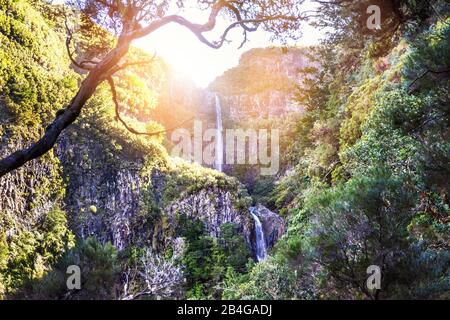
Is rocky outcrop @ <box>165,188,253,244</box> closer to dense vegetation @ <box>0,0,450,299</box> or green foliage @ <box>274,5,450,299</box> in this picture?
dense vegetation @ <box>0,0,450,299</box>

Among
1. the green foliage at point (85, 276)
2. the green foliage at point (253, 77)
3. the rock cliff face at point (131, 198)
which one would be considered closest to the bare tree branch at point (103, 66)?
A: the green foliage at point (85, 276)

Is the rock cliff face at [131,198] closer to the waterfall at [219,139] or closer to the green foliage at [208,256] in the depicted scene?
the green foliage at [208,256]

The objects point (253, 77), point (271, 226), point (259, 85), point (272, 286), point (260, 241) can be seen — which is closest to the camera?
point (272, 286)

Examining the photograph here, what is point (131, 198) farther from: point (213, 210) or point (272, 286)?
point (272, 286)

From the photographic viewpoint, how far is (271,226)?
17.4 m

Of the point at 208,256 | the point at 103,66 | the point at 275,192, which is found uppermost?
the point at 103,66

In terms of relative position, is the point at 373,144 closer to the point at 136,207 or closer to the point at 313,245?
the point at 313,245

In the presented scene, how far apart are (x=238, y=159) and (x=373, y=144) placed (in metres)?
24.8

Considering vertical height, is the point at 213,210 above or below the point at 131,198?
below

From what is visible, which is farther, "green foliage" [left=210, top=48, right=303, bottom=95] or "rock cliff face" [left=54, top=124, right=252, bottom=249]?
"green foliage" [left=210, top=48, right=303, bottom=95]

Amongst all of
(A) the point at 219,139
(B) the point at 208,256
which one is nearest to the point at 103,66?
(B) the point at 208,256

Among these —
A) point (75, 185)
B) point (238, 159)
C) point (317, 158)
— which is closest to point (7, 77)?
point (75, 185)

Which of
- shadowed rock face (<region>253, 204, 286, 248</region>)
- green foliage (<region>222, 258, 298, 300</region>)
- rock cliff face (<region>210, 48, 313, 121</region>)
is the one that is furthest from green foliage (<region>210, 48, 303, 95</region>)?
green foliage (<region>222, 258, 298, 300</region>)

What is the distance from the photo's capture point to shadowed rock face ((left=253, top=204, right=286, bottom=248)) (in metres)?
17.0
